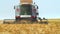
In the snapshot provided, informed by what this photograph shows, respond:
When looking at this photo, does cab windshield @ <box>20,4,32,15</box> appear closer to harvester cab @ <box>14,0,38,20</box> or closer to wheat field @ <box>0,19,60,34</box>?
harvester cab @ <box>14,0,38,20</box>

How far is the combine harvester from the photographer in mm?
15508

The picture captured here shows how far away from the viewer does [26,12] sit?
15.8m

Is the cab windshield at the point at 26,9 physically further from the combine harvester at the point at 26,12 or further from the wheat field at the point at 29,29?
the wheat field at the point at 29,29

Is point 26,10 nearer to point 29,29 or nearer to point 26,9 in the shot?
point 26,9

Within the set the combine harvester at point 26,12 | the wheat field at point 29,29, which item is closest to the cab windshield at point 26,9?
the combine harvester at point 26,12

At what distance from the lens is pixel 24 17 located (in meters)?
15.4

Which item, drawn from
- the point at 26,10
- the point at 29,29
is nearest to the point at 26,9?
the point at 26,10

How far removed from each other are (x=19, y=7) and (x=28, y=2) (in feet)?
1.94

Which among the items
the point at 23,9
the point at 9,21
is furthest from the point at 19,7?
the point at 9,21

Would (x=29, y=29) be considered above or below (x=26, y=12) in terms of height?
below

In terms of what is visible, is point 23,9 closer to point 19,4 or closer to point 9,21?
point 19,4

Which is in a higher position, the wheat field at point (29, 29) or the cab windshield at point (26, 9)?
the cab windshield at point (26, 9)

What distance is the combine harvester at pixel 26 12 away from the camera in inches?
611

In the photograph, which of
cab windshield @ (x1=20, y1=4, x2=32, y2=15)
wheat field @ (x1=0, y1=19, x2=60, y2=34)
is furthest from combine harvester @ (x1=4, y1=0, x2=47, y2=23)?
wheat field @ (x1=0, y1=19, x2=60, y2=34)
